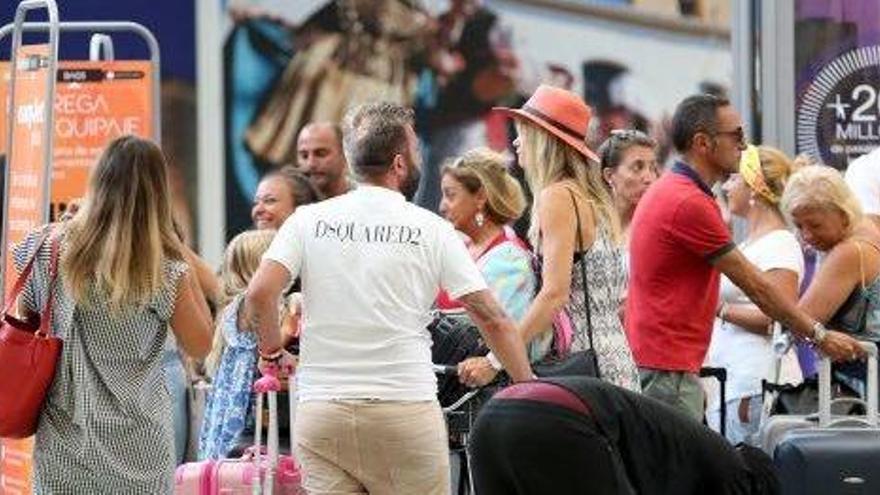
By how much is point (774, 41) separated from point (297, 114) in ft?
9.95

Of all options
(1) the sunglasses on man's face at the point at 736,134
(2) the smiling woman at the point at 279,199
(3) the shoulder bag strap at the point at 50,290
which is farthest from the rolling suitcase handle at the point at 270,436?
A: (2) the smiling woman at the point at 279,199

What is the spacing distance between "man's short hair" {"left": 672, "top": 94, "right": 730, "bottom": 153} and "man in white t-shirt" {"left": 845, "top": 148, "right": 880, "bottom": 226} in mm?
1714

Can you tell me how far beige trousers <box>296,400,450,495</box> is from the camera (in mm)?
6199

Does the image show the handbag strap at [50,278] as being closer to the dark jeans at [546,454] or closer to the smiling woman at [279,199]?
the dark jeans at [546,454]

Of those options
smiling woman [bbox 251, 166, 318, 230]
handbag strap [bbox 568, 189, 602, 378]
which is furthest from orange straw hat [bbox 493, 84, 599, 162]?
smiling woman [bbox 251, 166, 318, 230]

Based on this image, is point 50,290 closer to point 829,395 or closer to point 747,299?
point 829,395

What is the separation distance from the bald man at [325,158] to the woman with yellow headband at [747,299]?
5.55ft

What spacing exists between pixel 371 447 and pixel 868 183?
3.64 m

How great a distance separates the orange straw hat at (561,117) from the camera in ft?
23.9

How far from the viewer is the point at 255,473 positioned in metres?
7.33

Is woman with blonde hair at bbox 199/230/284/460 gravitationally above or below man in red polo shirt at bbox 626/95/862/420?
below

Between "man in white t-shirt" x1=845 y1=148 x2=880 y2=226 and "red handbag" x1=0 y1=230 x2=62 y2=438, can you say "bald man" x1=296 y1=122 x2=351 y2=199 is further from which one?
"red handbag" x1=0 y1=230 x2=62 y2=438

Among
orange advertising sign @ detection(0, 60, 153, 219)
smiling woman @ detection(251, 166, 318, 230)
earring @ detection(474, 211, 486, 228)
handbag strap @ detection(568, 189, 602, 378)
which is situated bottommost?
handbag strap @ detection(568, 189, 602, 378)

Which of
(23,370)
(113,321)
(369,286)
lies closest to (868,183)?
(369,286)
